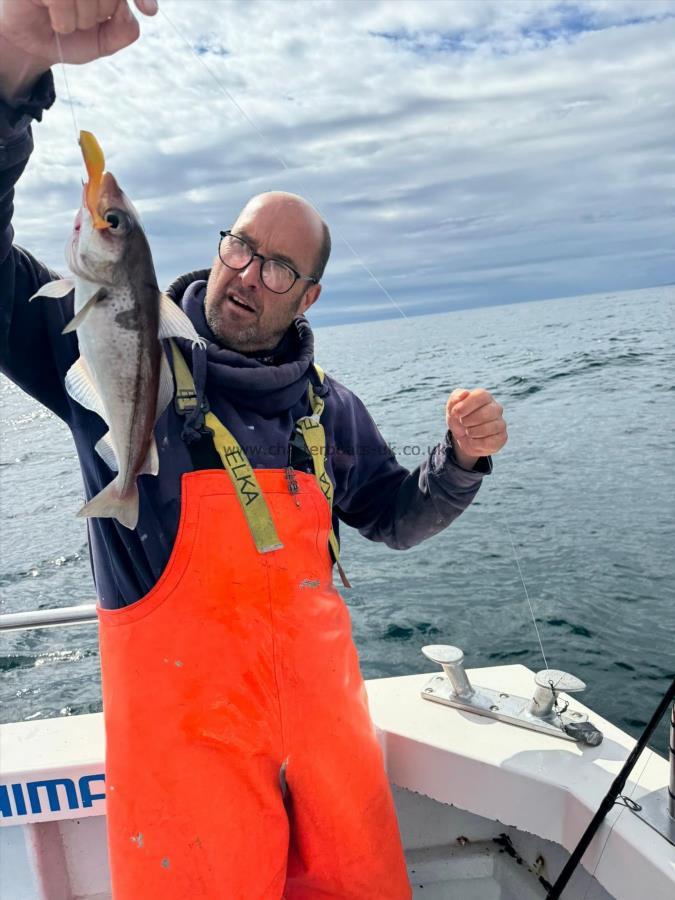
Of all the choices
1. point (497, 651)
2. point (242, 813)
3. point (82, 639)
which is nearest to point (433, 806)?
point (242, 813)

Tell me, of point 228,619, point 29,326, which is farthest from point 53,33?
point 228,619

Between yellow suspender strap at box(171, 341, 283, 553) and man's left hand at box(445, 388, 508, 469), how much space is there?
72cm

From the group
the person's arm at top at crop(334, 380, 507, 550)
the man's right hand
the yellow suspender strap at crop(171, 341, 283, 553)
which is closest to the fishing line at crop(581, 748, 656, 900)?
the person's arm at top at crop(334, 380, 507, 550)

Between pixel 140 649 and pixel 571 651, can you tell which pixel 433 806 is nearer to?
pixel 140 649

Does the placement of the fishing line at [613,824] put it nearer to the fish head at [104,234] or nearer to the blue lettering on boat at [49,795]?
the blue lettering on boat at [49,795]

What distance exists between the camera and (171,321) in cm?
180

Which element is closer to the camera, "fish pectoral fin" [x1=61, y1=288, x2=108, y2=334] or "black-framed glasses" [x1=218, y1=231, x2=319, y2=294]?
"fish pectoral fin" [x1=61, y1=288, x2=108, y2=334]

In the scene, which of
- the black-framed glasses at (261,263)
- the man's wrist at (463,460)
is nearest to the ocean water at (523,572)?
the man's wrist at (463,460)

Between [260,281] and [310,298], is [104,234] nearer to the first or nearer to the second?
[260,281]

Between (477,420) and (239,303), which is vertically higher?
(239,303)

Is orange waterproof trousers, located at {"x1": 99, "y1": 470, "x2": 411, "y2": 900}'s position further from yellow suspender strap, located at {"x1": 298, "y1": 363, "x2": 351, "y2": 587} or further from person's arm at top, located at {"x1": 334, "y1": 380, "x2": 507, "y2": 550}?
person's arm at top, located at {"x1": 334, "y1": 380, "x2": 507, "y2": 550}

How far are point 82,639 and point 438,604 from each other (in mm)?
3354

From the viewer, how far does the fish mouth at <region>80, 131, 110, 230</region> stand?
141 cm

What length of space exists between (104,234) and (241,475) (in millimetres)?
815
